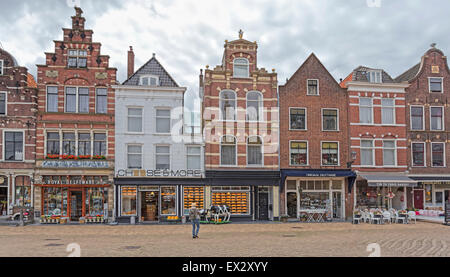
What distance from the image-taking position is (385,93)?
2986 cm

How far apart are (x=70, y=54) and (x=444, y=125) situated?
28531mm

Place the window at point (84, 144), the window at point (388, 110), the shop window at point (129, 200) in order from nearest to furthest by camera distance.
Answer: the shop window at point (129, 200) → the window at point (84, 144) → the window at point (388, 110)

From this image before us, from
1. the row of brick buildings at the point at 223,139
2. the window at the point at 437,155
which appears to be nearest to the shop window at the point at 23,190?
the row of brick buildings at the point at 223,139

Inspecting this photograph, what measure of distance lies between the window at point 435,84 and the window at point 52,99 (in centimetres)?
2801

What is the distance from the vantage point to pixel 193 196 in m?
27.5

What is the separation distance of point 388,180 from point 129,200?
18297 mm

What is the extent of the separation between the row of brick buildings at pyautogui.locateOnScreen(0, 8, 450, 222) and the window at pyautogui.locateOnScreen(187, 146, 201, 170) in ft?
0.24

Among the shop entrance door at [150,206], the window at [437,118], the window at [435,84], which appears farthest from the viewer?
the window at [435,84]

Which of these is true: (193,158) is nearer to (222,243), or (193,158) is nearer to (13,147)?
(13,147)

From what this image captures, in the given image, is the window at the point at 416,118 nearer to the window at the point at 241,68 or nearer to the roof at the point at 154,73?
the window at the point at 241,68

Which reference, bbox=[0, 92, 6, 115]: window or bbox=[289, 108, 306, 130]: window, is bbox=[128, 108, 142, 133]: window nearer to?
bbox=[0, 92, 6, 115]: window

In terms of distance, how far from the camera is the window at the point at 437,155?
29.9m

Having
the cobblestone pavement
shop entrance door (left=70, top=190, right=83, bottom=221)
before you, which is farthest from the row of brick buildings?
the cobblestone pavement

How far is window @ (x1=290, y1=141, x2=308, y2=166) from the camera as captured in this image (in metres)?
28.8
